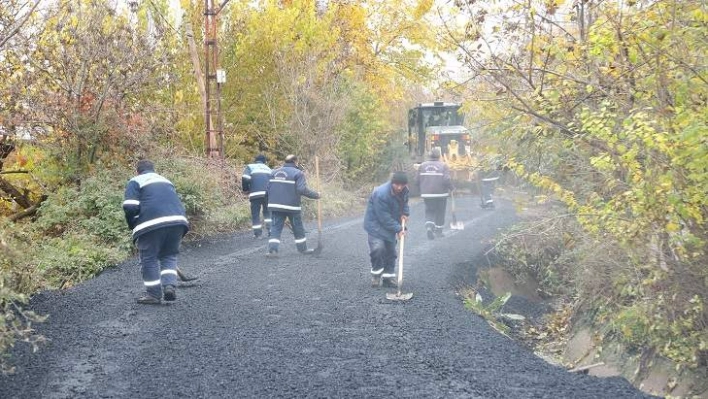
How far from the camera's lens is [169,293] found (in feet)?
29.4

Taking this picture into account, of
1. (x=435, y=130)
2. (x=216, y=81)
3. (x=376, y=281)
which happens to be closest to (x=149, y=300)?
(x=376, y=281)

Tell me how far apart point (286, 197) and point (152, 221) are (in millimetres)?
4015

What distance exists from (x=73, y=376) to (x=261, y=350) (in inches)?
66.0

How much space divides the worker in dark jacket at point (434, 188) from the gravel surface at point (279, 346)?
156 inches

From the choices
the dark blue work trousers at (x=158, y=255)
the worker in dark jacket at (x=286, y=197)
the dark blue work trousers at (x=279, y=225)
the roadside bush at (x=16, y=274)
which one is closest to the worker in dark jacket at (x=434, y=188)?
the worker in dark jacket at (x=286, y=197)

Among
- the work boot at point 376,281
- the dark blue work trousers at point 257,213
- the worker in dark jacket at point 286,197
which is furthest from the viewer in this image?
the dark blue work trousers at point 257,213

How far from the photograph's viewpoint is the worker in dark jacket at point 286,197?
495 inches

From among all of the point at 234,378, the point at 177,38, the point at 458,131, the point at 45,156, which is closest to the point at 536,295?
the point at 234,378

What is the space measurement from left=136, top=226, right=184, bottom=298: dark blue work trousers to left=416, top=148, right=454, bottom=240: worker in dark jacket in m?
7.13

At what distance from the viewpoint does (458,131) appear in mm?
25250

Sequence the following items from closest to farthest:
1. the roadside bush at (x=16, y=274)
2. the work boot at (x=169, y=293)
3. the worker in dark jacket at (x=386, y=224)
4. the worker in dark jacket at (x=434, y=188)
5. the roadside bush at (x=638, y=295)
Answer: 1. the roadside bush at (x=16, y=274)
2. the roadside bush at (x=638, y=295)
3. the work boot at (x=169, y=293)
4. the worker in dark jacket at (x=386, y=224)
5. the worker in dark jacket at (x=434, y=188)

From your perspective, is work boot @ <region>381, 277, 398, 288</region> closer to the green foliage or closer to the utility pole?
the green foliage

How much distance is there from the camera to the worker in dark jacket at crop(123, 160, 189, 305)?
877 centimetres

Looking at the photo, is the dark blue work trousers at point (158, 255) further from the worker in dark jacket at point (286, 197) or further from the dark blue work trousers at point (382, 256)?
the worker in dark jacket at point (286, 197)
